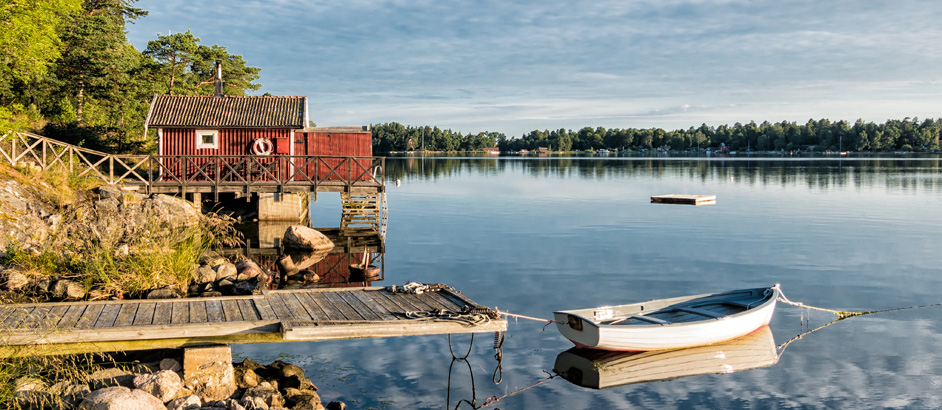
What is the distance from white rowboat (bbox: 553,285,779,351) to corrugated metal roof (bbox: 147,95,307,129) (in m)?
16.1

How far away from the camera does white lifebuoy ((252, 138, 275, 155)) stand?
2594cm

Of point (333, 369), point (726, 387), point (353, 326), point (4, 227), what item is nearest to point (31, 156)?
point (4, 227)

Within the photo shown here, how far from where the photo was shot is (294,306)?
33.0 ft

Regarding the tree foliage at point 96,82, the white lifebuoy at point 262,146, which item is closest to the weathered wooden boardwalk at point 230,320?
the tree foliage at point 96,82

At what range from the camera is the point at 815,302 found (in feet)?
54.6

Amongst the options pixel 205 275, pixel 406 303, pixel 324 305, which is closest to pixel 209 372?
pixel 324 305

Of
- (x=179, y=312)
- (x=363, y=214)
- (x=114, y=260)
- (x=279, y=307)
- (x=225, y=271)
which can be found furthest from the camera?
(x=363, y=214)

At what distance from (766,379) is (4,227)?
14.5m

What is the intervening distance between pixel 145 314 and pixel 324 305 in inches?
87.7

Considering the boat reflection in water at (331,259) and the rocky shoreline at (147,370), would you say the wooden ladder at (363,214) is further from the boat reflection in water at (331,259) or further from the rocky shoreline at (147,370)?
the rocky shoreline at (147,370)

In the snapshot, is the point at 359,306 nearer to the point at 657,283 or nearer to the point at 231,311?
the point at 231,311

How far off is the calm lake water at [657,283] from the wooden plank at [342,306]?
1.14 meters

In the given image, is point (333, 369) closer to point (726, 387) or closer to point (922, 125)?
point (726, 387)

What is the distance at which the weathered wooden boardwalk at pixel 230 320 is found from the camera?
843cm
